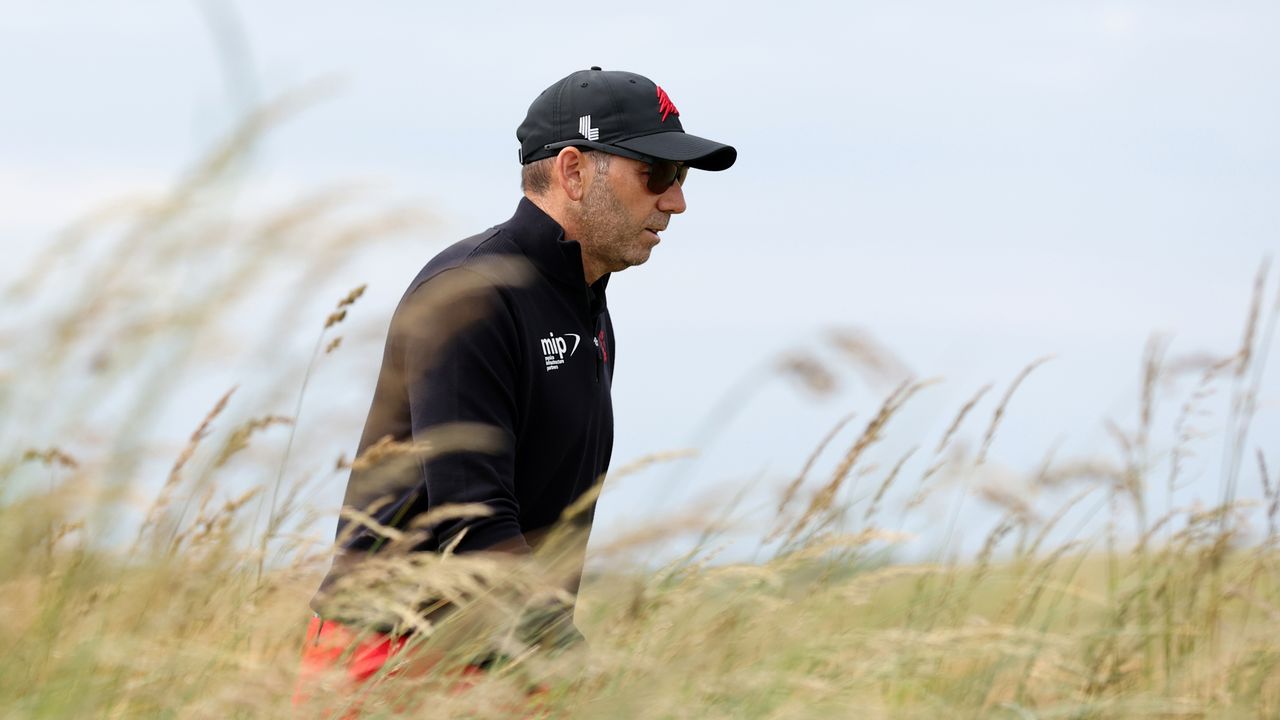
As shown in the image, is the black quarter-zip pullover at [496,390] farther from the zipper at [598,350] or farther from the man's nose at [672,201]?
the man's nose at [672,201]

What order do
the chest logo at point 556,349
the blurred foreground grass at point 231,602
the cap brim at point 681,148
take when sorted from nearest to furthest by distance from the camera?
the blurred foreground grass at point 231,602
the chest logo at point 556,349
the cap brim at point 681,148

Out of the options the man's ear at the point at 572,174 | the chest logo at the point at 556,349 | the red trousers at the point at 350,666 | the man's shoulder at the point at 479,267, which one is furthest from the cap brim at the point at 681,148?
the red trousers at the point at 350,666

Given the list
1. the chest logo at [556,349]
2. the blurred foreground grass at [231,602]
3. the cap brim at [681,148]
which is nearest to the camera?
the blurred foreground grass at [231,602]

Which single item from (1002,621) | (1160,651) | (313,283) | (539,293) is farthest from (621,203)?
(1160,651)

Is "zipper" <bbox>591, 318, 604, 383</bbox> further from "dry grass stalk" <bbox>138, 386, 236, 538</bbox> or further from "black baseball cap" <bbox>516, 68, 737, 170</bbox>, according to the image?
"dry grass stalk" <bbox>138, 386, 236, 538</bbox>

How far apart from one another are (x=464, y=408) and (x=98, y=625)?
0.87 metres

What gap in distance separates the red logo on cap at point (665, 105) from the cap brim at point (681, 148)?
0.26ft

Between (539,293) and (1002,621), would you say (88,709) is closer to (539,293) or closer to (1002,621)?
(539,293)

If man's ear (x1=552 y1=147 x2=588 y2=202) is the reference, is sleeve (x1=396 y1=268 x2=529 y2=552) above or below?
below

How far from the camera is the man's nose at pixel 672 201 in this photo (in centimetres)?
340

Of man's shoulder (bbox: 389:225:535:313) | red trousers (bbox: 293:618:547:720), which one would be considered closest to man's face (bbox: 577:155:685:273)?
man's shoulder (bbox: 389:225:535:313)

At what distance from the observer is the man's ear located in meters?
3.35

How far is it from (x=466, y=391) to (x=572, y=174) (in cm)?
85

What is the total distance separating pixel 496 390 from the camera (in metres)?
2.84
